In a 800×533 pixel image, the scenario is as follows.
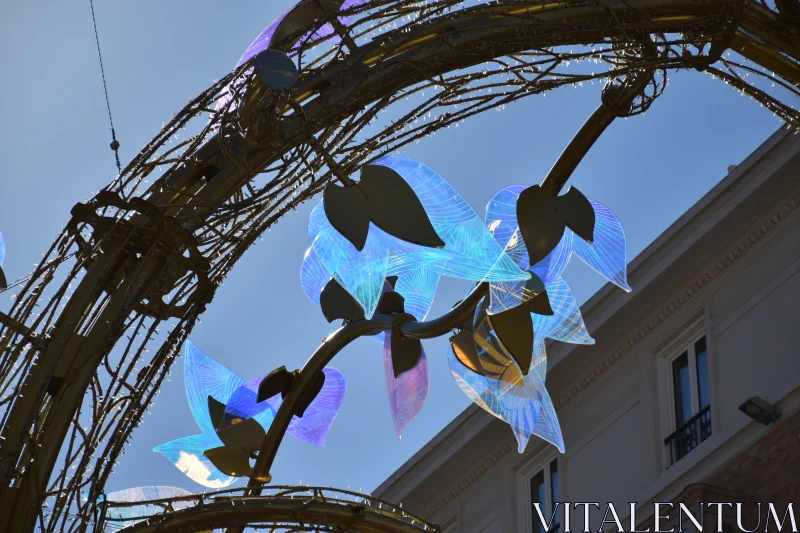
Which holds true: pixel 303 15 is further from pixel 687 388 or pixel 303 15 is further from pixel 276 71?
pixel 687 388

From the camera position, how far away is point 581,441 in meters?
15.6

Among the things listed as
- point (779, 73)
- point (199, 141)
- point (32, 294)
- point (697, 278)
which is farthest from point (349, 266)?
point (697, 278)

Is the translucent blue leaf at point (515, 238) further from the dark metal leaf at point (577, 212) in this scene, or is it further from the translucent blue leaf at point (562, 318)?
the translucent blue leaf at point (562, 318)

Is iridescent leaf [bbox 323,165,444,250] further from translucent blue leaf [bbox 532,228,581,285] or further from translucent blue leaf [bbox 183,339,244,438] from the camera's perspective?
translucent blue leaf [bbox 183,339,244,438]

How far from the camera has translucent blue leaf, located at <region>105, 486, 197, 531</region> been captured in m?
3.31

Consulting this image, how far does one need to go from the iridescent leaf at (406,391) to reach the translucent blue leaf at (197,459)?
551mm

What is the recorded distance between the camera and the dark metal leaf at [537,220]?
3756mm

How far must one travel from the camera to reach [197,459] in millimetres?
4336

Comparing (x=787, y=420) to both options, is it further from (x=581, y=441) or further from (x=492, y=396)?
(x=492, y=396)

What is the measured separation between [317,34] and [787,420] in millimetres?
10041

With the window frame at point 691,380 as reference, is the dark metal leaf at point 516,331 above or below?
below

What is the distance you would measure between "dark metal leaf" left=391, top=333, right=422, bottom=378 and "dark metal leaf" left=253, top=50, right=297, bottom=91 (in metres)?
1.15

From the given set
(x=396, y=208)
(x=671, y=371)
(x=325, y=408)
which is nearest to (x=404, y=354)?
(x=325, y=408)

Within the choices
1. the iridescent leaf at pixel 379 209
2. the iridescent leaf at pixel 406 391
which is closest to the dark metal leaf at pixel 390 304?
the iridescent leaf at pixel 406 391
